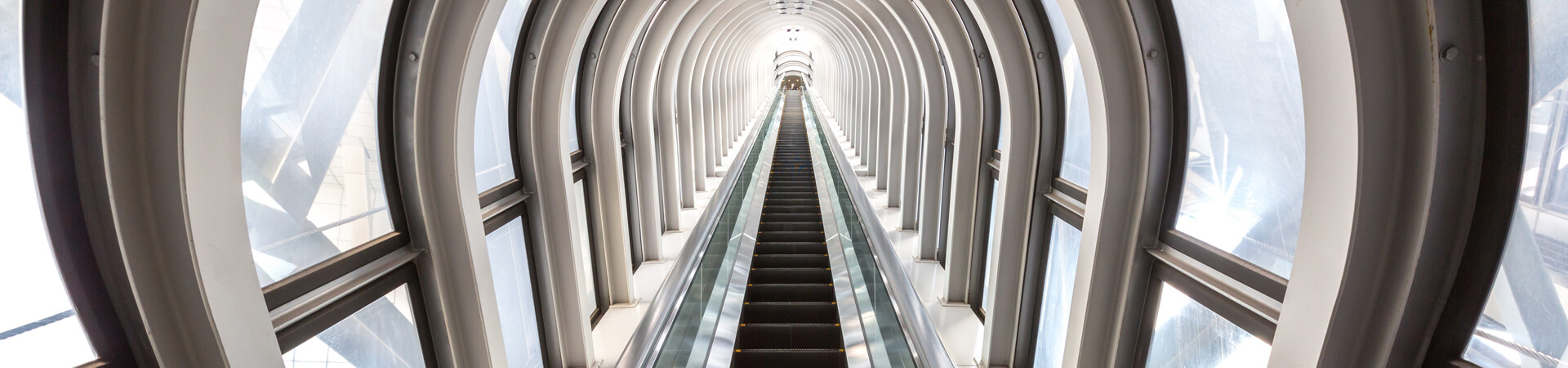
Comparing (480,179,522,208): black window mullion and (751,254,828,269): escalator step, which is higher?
(480,179,522,208): black window mullion

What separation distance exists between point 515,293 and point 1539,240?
5.79 m

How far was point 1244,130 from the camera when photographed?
10.0 ft

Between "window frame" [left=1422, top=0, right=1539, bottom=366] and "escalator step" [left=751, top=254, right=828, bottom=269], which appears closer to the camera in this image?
"window frame" [left=1422, top=0, right=1539, bottom=366]

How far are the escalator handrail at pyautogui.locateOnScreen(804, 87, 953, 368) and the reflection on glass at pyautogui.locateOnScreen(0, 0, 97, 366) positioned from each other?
5.54 metres

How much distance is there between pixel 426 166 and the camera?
406 centimetres

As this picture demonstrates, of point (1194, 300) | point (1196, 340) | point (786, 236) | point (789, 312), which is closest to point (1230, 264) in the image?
point (1194, 300)

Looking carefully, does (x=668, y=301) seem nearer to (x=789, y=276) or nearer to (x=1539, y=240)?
(x=789, y=276)

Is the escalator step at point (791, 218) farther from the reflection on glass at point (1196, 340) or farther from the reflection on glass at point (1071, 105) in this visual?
the reflection on glass at point (1196, 340)

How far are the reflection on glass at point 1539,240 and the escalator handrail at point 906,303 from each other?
4359mm

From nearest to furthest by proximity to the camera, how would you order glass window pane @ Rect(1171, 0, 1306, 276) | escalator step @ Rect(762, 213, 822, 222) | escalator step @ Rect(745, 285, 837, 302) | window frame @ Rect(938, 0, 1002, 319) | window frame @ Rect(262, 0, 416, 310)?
glass window pane @ Rect(1171, 0, 1306, 276) → window frame @ Rect(262, 0, 416, 310) → window frame @ Rect(938, 0, 1002, 319) → escalator step @ Rect(745, 285, 837, 302) → escalator step @ Rect(762, 213, 822, 222)

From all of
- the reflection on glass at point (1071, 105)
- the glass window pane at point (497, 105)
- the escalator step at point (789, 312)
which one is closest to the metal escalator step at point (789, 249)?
the escalator step at point (789, 312)

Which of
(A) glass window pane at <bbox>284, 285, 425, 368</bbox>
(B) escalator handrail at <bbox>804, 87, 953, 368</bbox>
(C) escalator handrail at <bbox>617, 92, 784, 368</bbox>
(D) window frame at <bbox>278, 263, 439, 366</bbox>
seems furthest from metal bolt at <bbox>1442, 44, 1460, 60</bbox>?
(C) escalator handrail at <bbox>617, 92, 784, 368</bbox>

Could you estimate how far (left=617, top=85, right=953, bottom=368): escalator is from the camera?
670 cm

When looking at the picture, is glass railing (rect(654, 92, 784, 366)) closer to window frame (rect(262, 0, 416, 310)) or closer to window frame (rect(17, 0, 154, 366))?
window frame (rect(262, 0, 416, 310))
